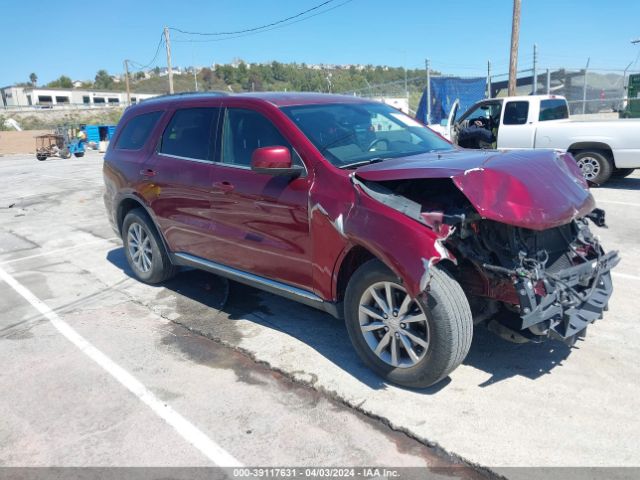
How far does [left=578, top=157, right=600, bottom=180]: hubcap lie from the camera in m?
10.1

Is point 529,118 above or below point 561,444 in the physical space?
above

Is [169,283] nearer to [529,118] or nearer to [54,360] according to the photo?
[54,360]

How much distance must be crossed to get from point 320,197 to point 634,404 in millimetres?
2345

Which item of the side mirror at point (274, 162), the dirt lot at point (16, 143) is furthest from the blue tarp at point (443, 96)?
the dirt lot at point (16, 143)

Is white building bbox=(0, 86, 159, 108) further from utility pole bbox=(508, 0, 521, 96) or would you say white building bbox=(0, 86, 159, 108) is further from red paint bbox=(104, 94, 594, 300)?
red paint bbox=(104, 94, 594, 300)

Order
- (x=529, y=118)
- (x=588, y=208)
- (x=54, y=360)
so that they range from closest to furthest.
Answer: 1. (x=588, y=208)
2. (x=54, y=360)
3. (x=529, y=118)

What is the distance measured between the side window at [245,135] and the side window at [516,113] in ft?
28.3

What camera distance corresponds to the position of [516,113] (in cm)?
1143

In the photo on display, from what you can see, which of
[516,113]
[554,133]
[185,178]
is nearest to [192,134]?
[185,178]

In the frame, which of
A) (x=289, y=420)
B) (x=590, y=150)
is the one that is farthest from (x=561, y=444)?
(x=590, y=150)

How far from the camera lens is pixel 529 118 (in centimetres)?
1120

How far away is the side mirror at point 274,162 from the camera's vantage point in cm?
365

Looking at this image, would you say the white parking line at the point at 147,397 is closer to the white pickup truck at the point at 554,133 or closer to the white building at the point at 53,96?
the white pickup truck at the point at 554,133

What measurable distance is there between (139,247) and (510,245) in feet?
13.2
